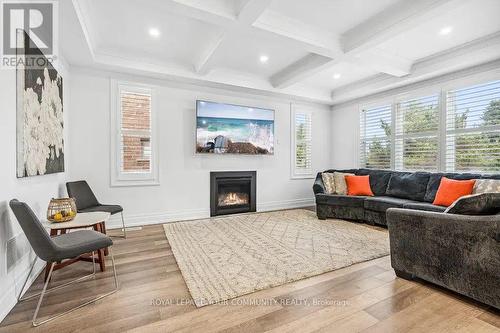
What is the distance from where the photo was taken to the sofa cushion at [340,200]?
13.8ft

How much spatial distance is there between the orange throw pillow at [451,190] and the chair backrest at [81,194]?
15.8 feet

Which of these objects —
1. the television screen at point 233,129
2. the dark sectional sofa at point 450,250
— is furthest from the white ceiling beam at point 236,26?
the dark sectional sofa at point 450,250

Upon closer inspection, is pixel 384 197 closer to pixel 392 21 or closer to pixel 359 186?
pixel 359 186

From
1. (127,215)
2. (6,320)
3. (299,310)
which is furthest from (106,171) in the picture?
(299,310)

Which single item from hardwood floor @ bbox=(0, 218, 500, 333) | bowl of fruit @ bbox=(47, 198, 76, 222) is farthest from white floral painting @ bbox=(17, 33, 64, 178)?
hardwood floor @ bbox=(0, 218, 500, 333)

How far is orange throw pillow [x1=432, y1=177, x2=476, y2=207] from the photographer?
329 cm

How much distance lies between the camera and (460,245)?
1.80m

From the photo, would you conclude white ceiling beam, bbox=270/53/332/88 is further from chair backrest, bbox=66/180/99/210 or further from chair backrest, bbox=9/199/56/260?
chair backrest, bbox=9/199/56/260

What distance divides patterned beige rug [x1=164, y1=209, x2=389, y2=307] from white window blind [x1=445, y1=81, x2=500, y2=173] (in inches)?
72.3

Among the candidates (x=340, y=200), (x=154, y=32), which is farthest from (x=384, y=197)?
(x=154, y=32)

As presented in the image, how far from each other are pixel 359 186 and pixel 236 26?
338cm

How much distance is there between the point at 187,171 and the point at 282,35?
2.75m

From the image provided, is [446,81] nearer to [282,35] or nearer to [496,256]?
[282,35]

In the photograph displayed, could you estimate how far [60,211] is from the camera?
7.18 feet
